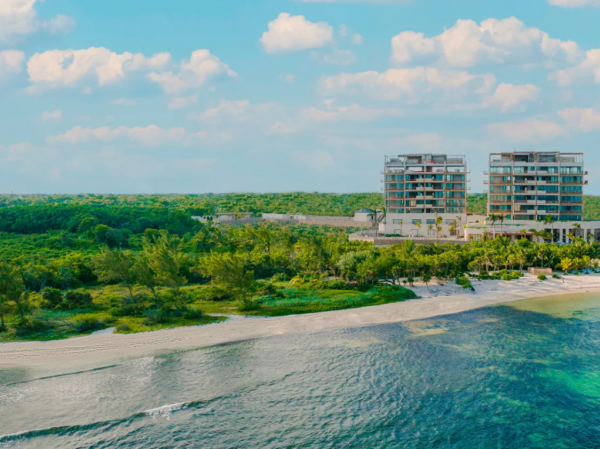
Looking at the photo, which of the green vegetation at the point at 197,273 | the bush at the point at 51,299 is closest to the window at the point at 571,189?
the green vegetation at the point at 197,273

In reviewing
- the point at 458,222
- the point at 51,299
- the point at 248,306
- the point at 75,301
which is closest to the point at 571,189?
the point at 458,222

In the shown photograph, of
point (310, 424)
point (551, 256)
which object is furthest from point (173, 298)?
point (551, 256)

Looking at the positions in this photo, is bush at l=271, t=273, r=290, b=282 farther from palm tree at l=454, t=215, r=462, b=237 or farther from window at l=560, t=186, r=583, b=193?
window at l=560, t=186, r=583, b=193

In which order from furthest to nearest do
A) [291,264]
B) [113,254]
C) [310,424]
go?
[291,264], [113,254], [310,424]

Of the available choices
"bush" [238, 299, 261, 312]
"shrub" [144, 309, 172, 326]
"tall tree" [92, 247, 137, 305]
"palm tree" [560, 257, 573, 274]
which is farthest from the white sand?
"tall tree" [92, 247, 137, 305]

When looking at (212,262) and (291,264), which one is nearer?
(212,262)

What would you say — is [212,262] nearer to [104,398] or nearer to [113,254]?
[113,254]

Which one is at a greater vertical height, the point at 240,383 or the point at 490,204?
the point at 490,204

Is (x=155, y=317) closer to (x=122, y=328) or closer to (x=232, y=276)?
(x=122, y=328)
